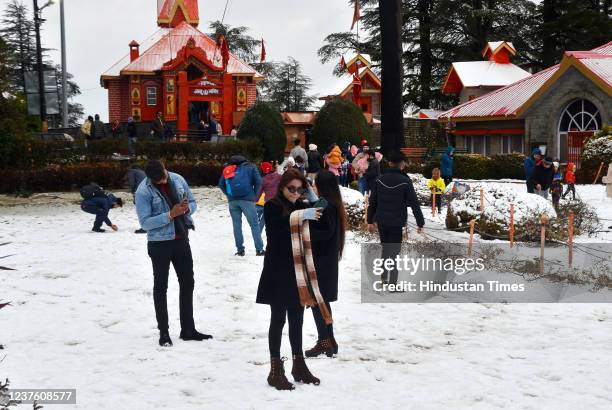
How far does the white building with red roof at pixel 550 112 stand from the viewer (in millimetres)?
32969

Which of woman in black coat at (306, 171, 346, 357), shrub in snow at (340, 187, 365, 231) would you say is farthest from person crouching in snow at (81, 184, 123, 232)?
woman in black coat at (306, 171, 346, 357)

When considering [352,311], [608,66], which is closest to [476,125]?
[608,66]

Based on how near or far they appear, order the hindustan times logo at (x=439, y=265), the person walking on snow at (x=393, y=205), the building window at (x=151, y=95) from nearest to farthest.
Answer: the person walking on snow at (x=393, y=205) → the hindustan times logo at (x=439, y=265) → the building window at (x=151, y=95)

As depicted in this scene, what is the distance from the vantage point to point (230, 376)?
21.7 feet

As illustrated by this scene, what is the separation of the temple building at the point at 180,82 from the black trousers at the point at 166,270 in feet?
92.8

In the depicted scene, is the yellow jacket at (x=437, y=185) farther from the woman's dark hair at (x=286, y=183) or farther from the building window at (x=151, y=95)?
the building window at (x=151, y=95)

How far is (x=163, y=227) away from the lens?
24.5ft

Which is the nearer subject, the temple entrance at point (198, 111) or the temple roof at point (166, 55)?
the temple entrance at point (198, 111)

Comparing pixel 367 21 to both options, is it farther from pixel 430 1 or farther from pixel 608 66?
pixel 608 66

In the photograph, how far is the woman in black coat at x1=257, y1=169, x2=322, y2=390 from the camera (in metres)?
6.12

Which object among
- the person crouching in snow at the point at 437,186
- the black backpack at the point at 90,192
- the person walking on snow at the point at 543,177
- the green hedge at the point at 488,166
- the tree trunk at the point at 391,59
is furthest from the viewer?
the green hedge at the point at 488,166

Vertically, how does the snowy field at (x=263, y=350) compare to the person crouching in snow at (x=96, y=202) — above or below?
below

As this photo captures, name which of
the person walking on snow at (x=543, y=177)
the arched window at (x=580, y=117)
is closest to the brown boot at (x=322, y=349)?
the person walking on snow at (x=543, y=177)

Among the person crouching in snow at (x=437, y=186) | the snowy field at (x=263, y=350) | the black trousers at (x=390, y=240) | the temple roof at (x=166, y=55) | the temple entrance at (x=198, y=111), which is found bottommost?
the snowy field at (x=263, y=350)
